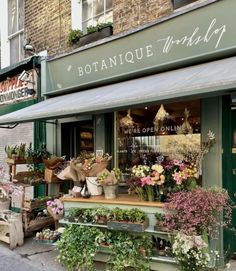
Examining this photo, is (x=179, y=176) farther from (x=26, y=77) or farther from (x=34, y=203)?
(x=26, y=77)

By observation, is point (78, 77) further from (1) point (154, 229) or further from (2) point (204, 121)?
(1) point (154, 229)

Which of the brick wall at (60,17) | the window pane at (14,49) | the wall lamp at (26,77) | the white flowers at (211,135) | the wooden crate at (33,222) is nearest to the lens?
the white flowers at (211,135)

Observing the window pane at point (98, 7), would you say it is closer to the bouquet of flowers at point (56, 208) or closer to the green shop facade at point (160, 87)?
the green shop facade at point (160, 87)

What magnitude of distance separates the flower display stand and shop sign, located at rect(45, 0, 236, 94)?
9.01ft

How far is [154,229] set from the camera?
490 centimetres

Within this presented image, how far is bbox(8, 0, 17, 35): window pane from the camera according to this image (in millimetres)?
10422

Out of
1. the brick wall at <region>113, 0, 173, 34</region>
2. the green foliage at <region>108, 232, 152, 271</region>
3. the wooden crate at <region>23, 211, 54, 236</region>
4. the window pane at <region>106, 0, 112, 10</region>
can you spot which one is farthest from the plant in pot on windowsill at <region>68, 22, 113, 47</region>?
the green foliage at <region>108, 232, 152, 271</region>

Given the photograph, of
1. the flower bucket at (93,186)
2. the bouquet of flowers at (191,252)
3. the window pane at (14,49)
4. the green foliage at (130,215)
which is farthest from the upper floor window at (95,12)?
the bouquet of flowers at (191,252)

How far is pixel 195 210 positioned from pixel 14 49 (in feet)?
26.5

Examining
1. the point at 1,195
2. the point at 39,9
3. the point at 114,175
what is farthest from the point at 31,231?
the point at 39,9

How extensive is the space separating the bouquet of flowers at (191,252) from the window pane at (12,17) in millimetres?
8262

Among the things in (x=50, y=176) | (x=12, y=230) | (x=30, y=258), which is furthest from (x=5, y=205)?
(x=30, y=258)

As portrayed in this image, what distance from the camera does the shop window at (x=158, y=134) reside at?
5.74m

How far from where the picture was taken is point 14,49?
34.6 ft
